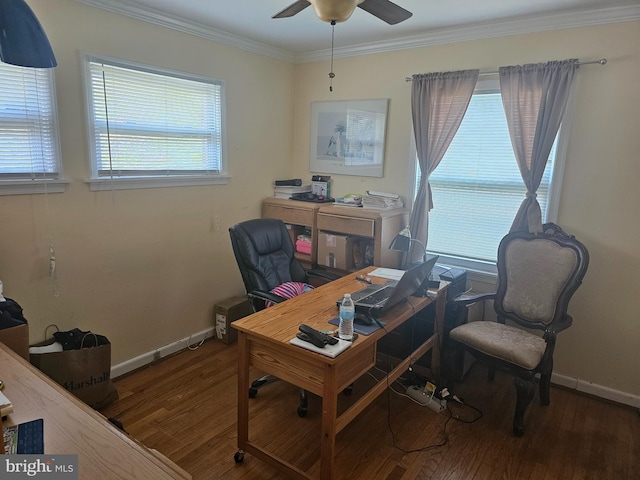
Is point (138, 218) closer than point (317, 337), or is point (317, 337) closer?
point (317, 337)

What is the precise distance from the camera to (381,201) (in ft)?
11.4

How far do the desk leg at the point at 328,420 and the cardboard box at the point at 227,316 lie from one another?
1806mm

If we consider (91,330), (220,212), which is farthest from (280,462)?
(220,212)

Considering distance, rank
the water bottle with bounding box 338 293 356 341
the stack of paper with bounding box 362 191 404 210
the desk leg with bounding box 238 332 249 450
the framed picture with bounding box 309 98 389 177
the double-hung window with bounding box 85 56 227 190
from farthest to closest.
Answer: the framed picture with bounding box 309 98 389 177, the stack of paper with bounding box 362 191 404 210, the double-hung window with bounding box 85 56 227 190, the desk leg with bounding box 238 332 249 450, the water bottle with bounding box 338 293 356 341

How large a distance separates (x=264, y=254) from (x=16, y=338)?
1.52m

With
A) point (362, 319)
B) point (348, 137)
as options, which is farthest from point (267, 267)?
point (348, 137)

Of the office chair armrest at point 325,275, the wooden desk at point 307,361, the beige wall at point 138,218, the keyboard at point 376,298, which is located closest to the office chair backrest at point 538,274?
the wooden desk at point 307,361

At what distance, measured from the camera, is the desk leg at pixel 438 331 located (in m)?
2.90

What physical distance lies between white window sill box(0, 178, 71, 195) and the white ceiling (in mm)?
1107

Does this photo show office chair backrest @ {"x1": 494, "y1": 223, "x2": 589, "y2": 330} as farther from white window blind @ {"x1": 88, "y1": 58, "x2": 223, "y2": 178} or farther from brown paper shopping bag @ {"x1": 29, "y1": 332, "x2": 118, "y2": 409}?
brown paper shopping bag @ {"x1": 29, "y1": 332, "x2": 118, "y2": 409}

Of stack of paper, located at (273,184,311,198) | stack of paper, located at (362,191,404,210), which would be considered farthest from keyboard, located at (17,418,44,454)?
stack of paper, located at (273,184,311,198)

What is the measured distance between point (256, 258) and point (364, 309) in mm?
1027

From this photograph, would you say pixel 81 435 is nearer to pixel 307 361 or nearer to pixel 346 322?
pixel 307 361

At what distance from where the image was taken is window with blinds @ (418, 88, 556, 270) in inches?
123
